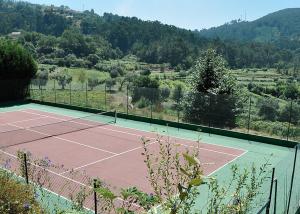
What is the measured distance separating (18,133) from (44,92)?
12.0 metres

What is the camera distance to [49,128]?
20750 mm

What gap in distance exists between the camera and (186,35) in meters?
182

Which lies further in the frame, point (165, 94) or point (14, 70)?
point (14, 70)

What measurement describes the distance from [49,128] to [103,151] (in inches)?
219

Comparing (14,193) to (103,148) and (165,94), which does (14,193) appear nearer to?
(103,148)

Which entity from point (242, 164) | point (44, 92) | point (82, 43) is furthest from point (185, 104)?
point (82, 43)

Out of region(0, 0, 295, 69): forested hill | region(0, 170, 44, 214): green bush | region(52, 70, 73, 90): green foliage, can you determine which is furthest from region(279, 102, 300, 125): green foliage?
region(0, 0, 295, 69): forested hill

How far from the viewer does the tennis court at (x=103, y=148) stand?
518 inches

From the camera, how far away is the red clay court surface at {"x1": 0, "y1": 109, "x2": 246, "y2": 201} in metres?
13.5

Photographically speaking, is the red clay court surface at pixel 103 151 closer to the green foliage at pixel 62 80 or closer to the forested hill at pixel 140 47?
the green foliage at pixel 62 80

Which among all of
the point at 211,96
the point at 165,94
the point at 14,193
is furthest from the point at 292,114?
the point at 14,193

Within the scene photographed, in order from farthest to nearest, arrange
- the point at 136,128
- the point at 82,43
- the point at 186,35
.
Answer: the point at 186,35, the point at 82,43, the point at 136,128

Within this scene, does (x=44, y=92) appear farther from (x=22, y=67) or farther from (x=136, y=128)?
(x=136, y=128)

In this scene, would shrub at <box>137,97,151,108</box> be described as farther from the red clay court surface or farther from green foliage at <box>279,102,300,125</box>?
green foliage at <box>279,102,300,125</box>
